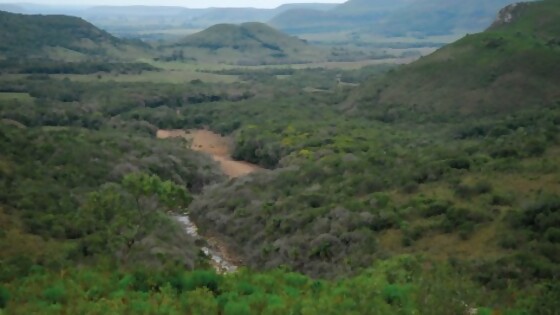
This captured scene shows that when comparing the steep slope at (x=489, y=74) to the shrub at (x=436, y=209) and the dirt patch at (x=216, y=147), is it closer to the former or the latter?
the dirt patch at (x=216, y=147)

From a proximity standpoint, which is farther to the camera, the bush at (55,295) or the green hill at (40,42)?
the green hill at (40,42)

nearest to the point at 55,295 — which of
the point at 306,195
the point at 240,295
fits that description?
the point at 240,295

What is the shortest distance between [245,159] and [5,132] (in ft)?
104

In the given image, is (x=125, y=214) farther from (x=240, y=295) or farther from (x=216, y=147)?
(x=216, y=147)

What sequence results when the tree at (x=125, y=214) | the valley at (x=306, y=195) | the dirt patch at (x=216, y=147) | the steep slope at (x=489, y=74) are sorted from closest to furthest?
1. the valley at (x=306, y=195)
2. the tree at (x=125, y=214)
3. the dirt patch at (x=216, y=147)
4. the steep slope at (x=489, y=74)

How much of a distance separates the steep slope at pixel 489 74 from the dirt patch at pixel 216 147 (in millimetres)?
23768

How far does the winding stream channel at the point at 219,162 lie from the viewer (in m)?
46.5

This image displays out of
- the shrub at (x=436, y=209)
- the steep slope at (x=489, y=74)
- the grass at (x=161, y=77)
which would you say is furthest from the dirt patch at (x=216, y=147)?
the grass at (x=161, y=77)

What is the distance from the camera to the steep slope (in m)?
87.5

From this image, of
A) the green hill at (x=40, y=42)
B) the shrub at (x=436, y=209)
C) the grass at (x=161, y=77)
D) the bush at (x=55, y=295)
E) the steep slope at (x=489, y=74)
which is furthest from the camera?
the green hill at (x=40, y=42)

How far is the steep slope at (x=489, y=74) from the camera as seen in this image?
287 ft

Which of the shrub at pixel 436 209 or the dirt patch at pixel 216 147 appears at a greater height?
the shrub at pixel 436 209

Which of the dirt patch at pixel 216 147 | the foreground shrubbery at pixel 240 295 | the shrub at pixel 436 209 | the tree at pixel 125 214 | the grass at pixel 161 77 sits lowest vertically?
the dirt patch at pixel 216 147

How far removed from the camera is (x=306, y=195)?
5028 cm
